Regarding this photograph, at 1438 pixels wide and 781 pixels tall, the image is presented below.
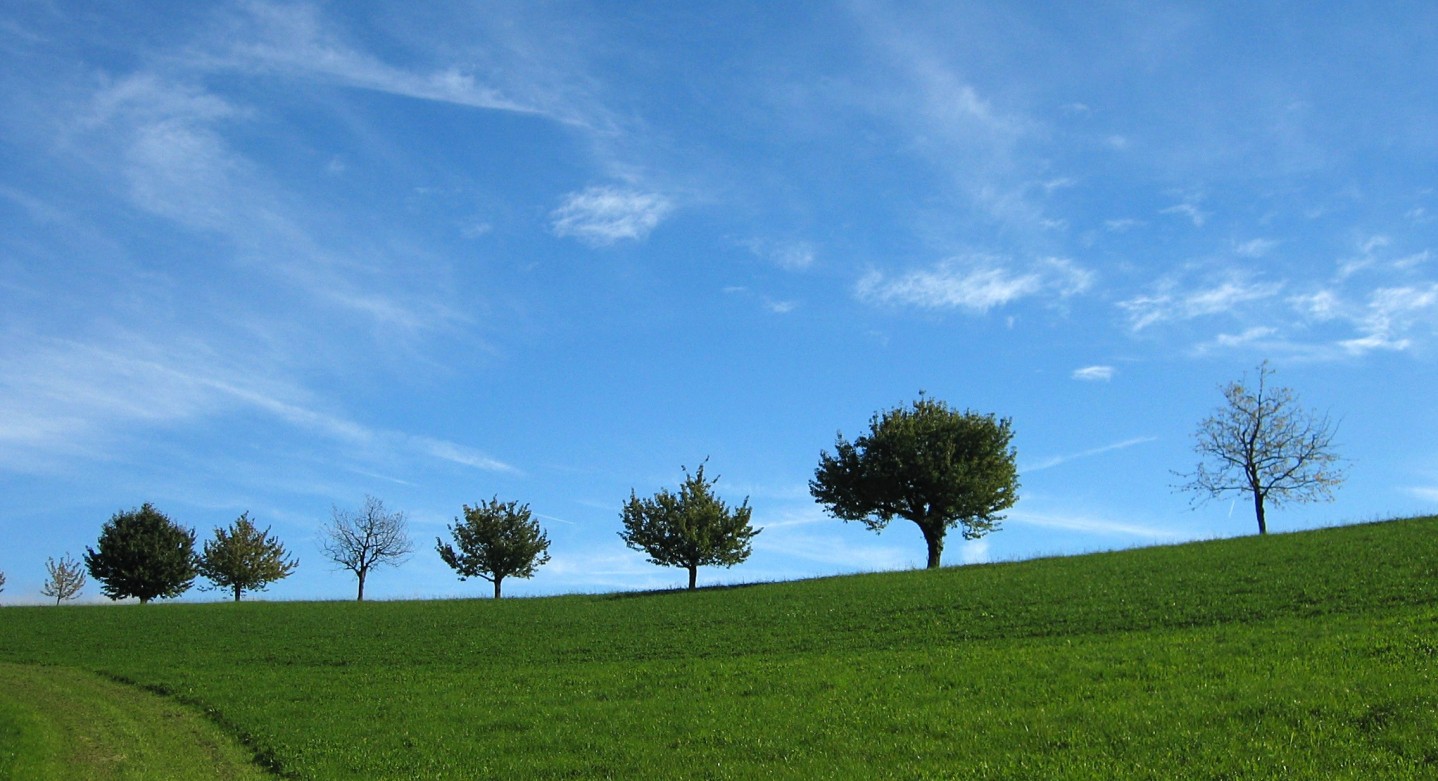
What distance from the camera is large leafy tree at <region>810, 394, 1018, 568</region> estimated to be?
65.2 metres

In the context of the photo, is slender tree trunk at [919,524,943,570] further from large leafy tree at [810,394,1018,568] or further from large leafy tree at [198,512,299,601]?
large leafy tree at [198,512,299,601]

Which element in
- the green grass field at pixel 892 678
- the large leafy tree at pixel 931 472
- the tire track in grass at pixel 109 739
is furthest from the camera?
the large leafy tree at pixel 931 472

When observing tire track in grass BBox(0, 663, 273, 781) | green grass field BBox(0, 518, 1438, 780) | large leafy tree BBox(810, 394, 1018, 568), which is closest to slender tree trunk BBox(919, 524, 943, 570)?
large leafy tree BBox(810, 394, 1018, 568)

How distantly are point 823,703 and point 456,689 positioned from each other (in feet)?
42.6

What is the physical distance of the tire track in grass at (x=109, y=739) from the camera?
2142 cm

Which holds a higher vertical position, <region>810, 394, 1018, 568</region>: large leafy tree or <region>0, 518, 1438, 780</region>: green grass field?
<region>810, 394, 1018, 568</region>: large leafy tree

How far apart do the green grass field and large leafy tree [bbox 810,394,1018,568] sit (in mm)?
16082

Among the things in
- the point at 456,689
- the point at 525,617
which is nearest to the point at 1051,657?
the point at 456,689

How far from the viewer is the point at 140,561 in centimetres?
7869

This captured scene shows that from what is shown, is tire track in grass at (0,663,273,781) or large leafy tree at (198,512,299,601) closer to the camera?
tire track in grass at (0,663,273,781)

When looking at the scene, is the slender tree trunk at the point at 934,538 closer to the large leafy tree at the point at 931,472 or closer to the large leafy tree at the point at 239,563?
the large leafy tree at the point at 931,472

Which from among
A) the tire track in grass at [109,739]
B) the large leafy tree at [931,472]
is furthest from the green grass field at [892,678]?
the large leafy tree at [931,472]

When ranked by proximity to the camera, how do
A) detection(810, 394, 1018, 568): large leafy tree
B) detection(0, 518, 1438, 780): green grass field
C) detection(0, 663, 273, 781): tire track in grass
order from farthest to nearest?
detection(810, 394, 1018, 568): large leafy tree, detection(0, 663, 273, 781): tire track in grass, detection(0, 518, 1438, 780): green grass field

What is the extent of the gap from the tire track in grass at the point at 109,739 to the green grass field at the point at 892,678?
0.34 meters
